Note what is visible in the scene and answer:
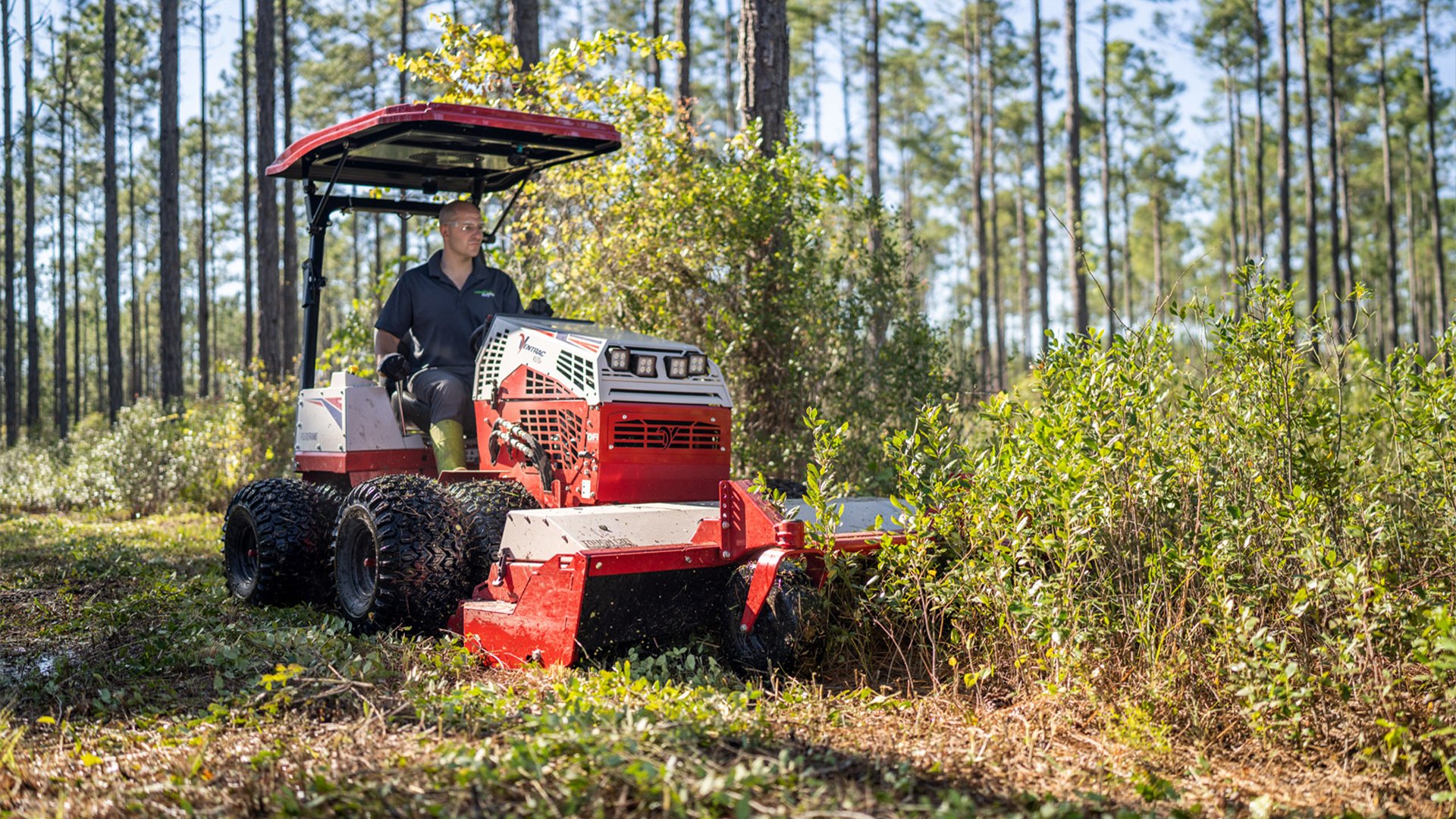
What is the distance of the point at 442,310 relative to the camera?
676 centimetres

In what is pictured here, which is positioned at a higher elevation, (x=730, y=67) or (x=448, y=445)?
(x=730, y=67)

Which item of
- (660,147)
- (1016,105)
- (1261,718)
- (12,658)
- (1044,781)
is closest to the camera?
(1044,781)

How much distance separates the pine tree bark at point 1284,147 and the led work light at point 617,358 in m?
20.3

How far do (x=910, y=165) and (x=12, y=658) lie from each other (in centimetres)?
4379

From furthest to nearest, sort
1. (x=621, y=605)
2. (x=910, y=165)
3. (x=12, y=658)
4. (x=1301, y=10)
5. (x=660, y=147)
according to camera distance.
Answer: (x=910, y=165), (x=1301, y=10), (x=660, y=147), (x=12, y=658), (x=621, y=605)

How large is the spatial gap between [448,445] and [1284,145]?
21912 millimetres

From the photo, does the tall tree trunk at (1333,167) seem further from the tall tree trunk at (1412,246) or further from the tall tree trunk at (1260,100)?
the tall tree trunk at (1412,246)

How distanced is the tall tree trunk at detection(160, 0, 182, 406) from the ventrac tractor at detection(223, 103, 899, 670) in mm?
13064

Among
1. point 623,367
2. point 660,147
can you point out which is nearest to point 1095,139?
point 660,147

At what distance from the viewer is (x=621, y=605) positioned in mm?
4820

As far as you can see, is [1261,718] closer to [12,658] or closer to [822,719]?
[822,719]

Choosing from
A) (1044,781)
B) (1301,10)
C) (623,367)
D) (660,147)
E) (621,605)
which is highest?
(1301,10)

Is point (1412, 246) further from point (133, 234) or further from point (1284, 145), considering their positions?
point (133, 234)

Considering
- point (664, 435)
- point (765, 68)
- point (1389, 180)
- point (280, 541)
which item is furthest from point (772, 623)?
point (1389, 180)
